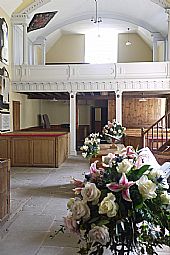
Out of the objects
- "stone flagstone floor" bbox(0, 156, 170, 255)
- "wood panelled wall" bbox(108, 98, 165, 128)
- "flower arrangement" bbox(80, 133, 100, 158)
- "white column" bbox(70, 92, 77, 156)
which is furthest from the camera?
"wood panelled wall" bbox(108, 98, 165, 128)

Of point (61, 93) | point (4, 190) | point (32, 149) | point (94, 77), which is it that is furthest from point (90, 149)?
point (61, 93)

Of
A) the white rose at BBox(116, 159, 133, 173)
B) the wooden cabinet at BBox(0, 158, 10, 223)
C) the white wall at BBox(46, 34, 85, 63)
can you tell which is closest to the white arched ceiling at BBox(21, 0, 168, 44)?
the white wall at BBox(46, 34, 85, 63)

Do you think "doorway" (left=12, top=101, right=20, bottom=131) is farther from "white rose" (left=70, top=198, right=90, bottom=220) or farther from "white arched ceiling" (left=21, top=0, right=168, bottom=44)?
"white rose" (left=70, top=198, right=90, bottom=220)

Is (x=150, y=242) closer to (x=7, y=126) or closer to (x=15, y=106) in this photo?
(x=7, y=126)

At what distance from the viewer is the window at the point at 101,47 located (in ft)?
56.6

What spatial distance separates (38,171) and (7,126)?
311 cm

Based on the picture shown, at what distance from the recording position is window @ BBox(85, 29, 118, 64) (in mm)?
17250

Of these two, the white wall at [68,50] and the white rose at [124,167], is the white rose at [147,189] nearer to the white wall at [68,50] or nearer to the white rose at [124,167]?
the white rose at [124,167]

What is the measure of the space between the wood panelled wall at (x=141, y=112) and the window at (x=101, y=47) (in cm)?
311

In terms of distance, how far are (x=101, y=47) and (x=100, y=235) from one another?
55.0 feet

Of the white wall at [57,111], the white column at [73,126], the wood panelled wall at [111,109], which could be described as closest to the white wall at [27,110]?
the white wall at [57,111]

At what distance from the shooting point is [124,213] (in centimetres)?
158

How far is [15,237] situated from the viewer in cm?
365

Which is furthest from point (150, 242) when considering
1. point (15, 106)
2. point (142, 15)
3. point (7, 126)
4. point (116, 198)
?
point (142, 15)
